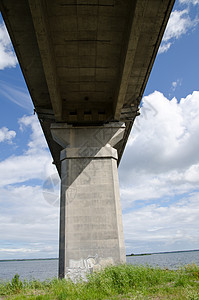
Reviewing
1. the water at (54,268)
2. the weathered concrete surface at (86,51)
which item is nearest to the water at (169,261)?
the water at (54,268)

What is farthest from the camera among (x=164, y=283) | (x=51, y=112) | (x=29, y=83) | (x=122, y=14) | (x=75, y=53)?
(x=51, y=112)

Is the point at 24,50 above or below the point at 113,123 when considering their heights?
above

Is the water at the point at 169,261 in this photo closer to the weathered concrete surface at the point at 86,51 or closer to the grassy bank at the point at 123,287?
the grassy bank at the point at 123,287

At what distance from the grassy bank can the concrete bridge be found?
2.61 m

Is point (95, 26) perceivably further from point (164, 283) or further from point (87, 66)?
point (164, 283)

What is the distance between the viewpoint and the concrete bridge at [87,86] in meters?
9.59

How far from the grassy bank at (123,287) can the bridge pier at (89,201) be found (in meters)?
1.92

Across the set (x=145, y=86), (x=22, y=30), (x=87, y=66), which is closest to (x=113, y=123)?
(x=145, y=86)

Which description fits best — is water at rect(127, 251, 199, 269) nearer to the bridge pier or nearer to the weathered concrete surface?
the bridge pier

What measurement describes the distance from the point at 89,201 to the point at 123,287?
5403 mm

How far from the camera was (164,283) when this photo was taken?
8.40 meters

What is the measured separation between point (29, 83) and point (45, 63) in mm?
2878

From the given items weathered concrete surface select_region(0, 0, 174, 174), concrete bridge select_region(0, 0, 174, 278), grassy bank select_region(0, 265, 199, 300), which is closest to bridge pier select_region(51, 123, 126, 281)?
concrete bridge select_region(0, 0, 174, 278)

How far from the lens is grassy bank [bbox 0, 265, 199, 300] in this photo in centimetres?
732
